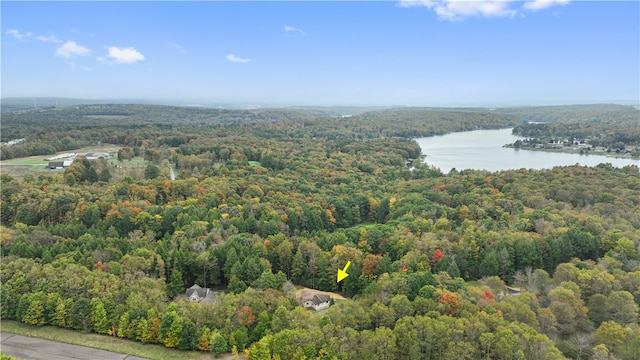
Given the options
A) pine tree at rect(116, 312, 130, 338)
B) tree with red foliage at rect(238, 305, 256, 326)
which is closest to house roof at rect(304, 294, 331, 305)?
tree with red foliage at rect(238, 305, 256, 326)

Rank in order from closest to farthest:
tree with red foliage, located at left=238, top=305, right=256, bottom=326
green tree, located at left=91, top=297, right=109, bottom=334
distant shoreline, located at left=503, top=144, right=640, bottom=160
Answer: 1. tree with red foliage, located at left=238, top=305, right=256, bottom=326
2. green tree, located at left=91, top=297, right=109, bottom=334
3. distant shoreline, located at left=503, top=144, right=640, bottom=160

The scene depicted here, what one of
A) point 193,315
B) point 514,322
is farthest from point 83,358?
point 514,322

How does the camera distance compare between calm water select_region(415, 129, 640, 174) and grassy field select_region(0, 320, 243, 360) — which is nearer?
grassy field select_region(0, 320, 243, 360)

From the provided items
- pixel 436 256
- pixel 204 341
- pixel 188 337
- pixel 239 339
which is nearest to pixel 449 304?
pixel 436 256

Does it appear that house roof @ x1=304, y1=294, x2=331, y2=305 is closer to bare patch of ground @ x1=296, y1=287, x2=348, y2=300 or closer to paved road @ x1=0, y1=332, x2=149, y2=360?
bare patch of ground @ x1=296, y1=287, x2=348, y2=300

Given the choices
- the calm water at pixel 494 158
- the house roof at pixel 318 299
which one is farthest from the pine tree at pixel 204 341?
the calm water at pixel 494 158

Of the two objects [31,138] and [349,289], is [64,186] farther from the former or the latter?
[31,138]

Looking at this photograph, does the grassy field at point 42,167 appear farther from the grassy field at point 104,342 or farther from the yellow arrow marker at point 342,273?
the yellow arrow marker at point 342,273
